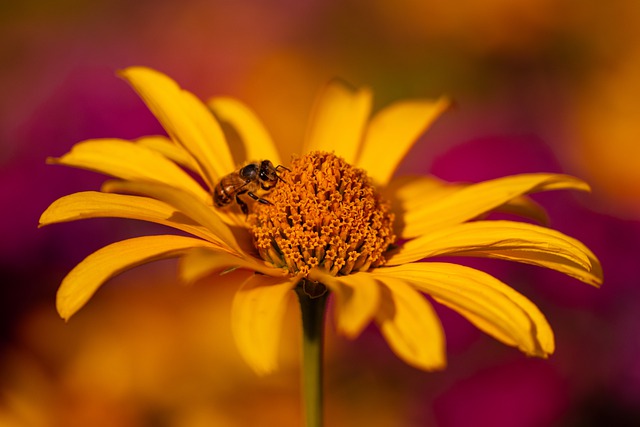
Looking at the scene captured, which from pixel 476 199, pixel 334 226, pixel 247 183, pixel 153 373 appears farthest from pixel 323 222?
pixel 153 373

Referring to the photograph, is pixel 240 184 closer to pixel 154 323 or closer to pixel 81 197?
pixel 81 197

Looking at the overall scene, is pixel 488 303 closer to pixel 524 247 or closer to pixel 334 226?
pixel 524 247

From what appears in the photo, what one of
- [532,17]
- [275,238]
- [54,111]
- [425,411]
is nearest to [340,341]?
[425,411]

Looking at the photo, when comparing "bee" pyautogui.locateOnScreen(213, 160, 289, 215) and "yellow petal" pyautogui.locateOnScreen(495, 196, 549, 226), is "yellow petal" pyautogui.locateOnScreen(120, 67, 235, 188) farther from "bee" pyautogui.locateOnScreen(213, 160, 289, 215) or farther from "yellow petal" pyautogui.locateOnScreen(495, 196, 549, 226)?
"yellow petal" pyautogui.locateOnScreen(495, 196, 549, 226)

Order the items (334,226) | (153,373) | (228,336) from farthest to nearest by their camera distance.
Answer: (228,336) < (153,373) < (334,226)

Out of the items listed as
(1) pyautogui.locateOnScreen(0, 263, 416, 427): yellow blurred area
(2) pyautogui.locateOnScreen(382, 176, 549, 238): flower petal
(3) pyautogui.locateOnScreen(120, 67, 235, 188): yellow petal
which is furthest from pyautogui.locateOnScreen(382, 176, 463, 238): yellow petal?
(1) pyautogui.locateOnScreen(0, 263, 416, 427): yellow blurred area

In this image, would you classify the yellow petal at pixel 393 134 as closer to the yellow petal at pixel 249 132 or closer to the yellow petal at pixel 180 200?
the yellow petal at pixel 249 132

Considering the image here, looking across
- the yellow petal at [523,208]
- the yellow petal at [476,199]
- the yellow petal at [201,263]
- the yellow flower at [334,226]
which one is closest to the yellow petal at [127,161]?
the yellow flower at [334,226]

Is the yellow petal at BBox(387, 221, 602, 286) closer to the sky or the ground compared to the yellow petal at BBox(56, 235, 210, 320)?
closer to the ground
